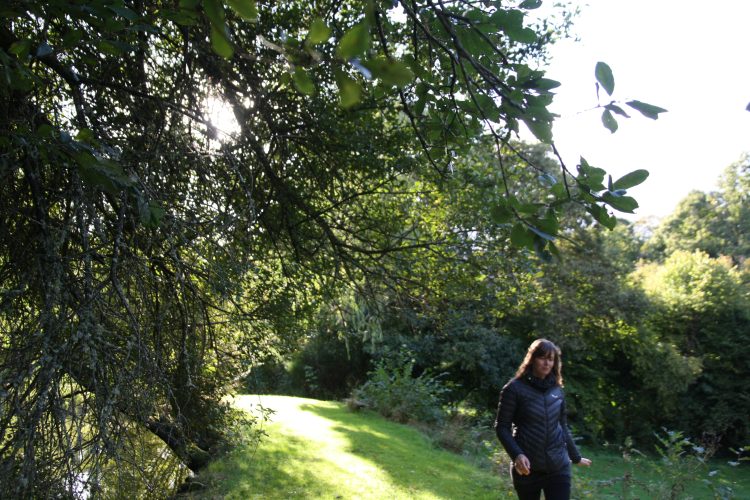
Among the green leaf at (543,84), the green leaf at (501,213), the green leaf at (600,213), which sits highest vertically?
the green leaf at (543,84)

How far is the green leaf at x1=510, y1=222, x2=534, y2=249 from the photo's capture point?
156cm

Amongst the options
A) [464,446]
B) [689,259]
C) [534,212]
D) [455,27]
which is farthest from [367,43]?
[689,259]

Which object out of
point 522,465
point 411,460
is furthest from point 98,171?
point 411,460

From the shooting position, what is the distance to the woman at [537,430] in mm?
3801

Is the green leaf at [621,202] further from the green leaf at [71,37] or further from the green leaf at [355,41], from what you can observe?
the green leaf at [71,37]

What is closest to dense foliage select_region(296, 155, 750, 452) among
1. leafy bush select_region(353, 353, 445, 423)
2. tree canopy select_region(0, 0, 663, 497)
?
leafy bush select_region(353, 353, 445, 423)

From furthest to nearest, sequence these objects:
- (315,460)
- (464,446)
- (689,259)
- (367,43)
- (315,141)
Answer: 1. (689,259)
2. (464,446)
3. (315,460)
4. (315,141)
5. (367,43)

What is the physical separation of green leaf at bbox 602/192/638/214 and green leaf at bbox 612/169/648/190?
0.03m

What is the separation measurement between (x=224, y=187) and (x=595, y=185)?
11.7 feet

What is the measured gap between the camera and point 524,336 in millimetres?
15719

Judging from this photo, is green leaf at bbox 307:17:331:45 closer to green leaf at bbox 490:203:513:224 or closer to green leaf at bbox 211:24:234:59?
green leaf at bbox 211:24:234:59

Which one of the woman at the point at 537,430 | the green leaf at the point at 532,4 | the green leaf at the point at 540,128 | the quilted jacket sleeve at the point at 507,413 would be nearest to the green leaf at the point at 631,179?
the green leaf at the point at 540,128

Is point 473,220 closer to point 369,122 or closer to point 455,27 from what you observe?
point 369,122

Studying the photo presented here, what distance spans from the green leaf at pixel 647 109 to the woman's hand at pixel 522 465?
9.42ft
